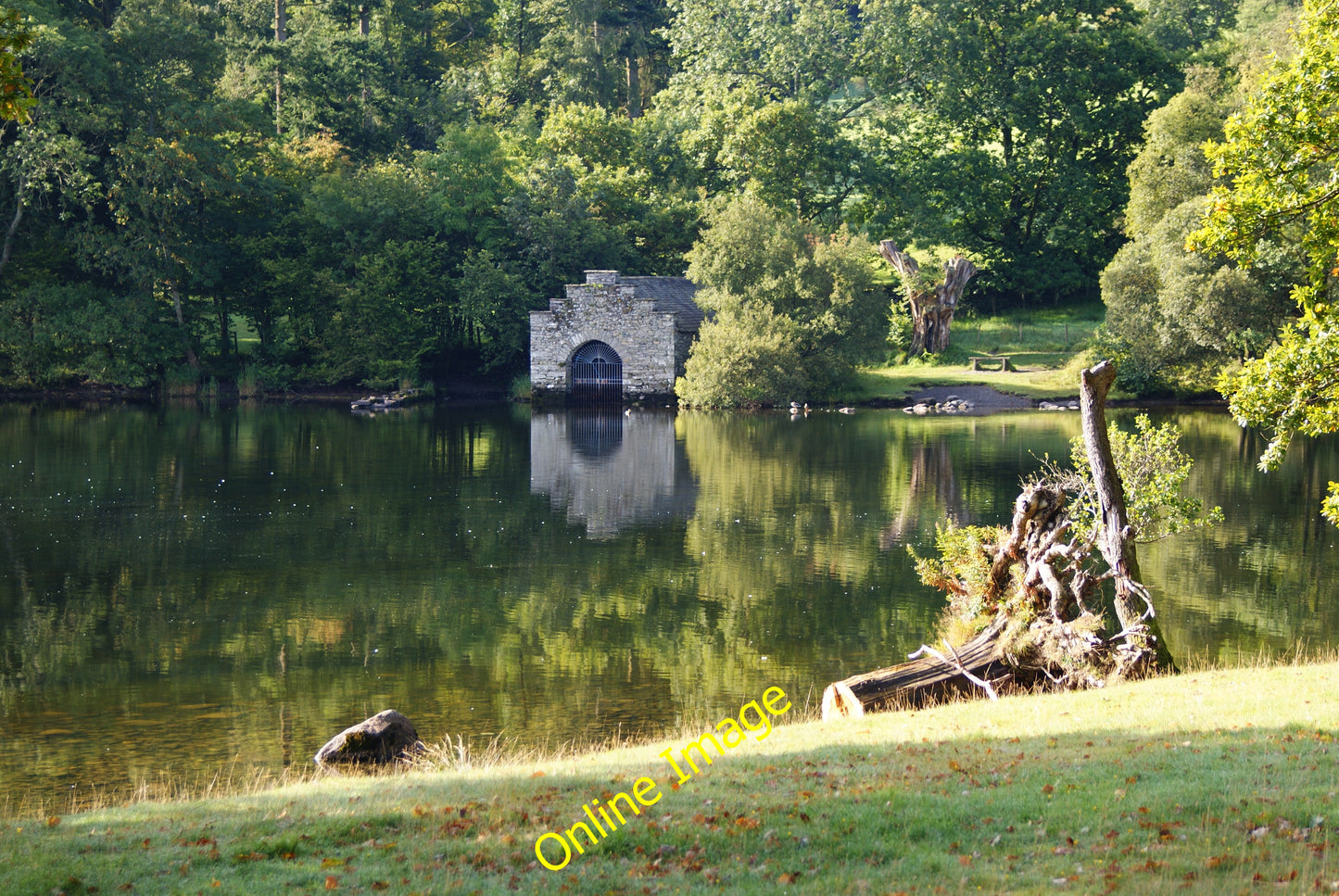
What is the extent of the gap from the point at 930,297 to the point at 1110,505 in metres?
42.9

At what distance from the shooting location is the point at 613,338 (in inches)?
2087

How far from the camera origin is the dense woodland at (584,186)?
4800cm

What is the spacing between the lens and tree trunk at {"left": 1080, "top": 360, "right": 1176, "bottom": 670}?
43.0ft

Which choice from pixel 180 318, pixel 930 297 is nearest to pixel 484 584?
pixel 930 297

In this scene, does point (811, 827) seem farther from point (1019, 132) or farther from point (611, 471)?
point (1019, 132)

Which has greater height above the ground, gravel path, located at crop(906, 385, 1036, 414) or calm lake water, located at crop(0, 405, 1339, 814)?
gravel path, located at crop(906, 385, 1036, 414)

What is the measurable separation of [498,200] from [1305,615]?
154 feet

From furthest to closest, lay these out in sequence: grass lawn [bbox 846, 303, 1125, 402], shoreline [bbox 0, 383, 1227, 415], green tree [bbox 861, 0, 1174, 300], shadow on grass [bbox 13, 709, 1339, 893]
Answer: green tree [bbox 861, 0, 1174, 300] < grass lawn [bbox 846, 303, 1125, 402] < shoreline [bbox 0, 383, 1227, 415] < shadow on grass [bbox 13, 709, 1339, 893]

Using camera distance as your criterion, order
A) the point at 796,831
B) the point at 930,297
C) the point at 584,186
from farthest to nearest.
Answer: the point at 584,186 < the point at 930,297 < the point at 796,831

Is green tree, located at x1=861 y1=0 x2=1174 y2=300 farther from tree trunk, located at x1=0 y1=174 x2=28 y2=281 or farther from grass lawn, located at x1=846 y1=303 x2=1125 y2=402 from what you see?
tree trunk, located at x1=0 y1=174 x2=28 y2=281

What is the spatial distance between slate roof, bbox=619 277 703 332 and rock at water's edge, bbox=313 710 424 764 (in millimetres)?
42138

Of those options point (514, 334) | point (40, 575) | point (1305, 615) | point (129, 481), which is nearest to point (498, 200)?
point (514, 334)

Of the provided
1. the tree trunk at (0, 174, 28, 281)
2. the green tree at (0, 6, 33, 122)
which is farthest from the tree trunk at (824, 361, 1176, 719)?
the tree trunk at (0, 174, 28, 281)

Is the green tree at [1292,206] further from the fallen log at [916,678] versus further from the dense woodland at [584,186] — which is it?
the dense woodland at [584,186]
